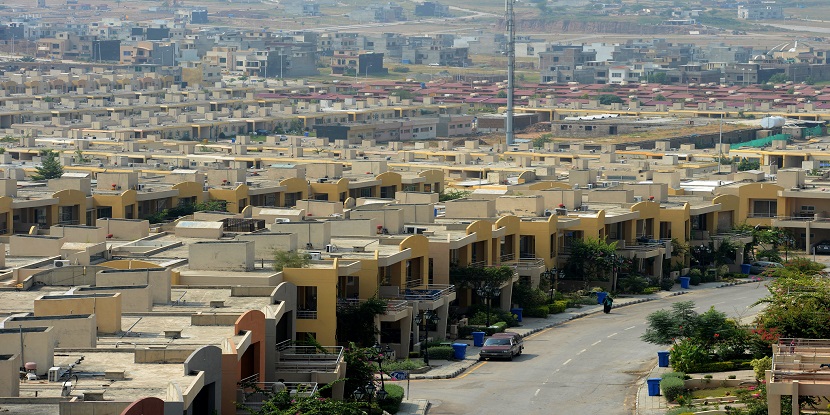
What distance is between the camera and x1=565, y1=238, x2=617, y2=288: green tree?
72.4 m

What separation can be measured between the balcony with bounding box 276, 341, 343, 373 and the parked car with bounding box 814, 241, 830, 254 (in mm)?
44156

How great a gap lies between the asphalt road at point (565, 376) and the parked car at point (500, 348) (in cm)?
30

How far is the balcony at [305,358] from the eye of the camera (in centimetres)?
4456

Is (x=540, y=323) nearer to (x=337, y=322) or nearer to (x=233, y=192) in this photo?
(x=337, y=322)

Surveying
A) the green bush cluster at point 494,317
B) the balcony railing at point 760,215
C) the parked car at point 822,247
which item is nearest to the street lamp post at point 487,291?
the green bush cluster at point 494,317

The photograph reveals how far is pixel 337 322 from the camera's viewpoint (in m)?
53.0

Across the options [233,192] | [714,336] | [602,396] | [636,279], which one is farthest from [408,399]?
[233,192]

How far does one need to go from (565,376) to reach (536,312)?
13.1 metres

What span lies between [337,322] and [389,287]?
17.8 ft

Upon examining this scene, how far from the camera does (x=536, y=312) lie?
214 feet

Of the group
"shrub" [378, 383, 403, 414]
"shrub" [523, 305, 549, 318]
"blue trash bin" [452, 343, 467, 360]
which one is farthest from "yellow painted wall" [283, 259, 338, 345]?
"shrub" [523, 305, 549, 318]

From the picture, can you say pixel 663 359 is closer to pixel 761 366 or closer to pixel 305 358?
pixel 761 366

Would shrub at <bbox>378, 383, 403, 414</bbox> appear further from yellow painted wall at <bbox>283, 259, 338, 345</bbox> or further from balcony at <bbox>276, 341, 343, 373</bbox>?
yellow painted wall at <bbox>283, 259, 338, 345</bbox>

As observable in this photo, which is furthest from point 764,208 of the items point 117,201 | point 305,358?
point 305,358
